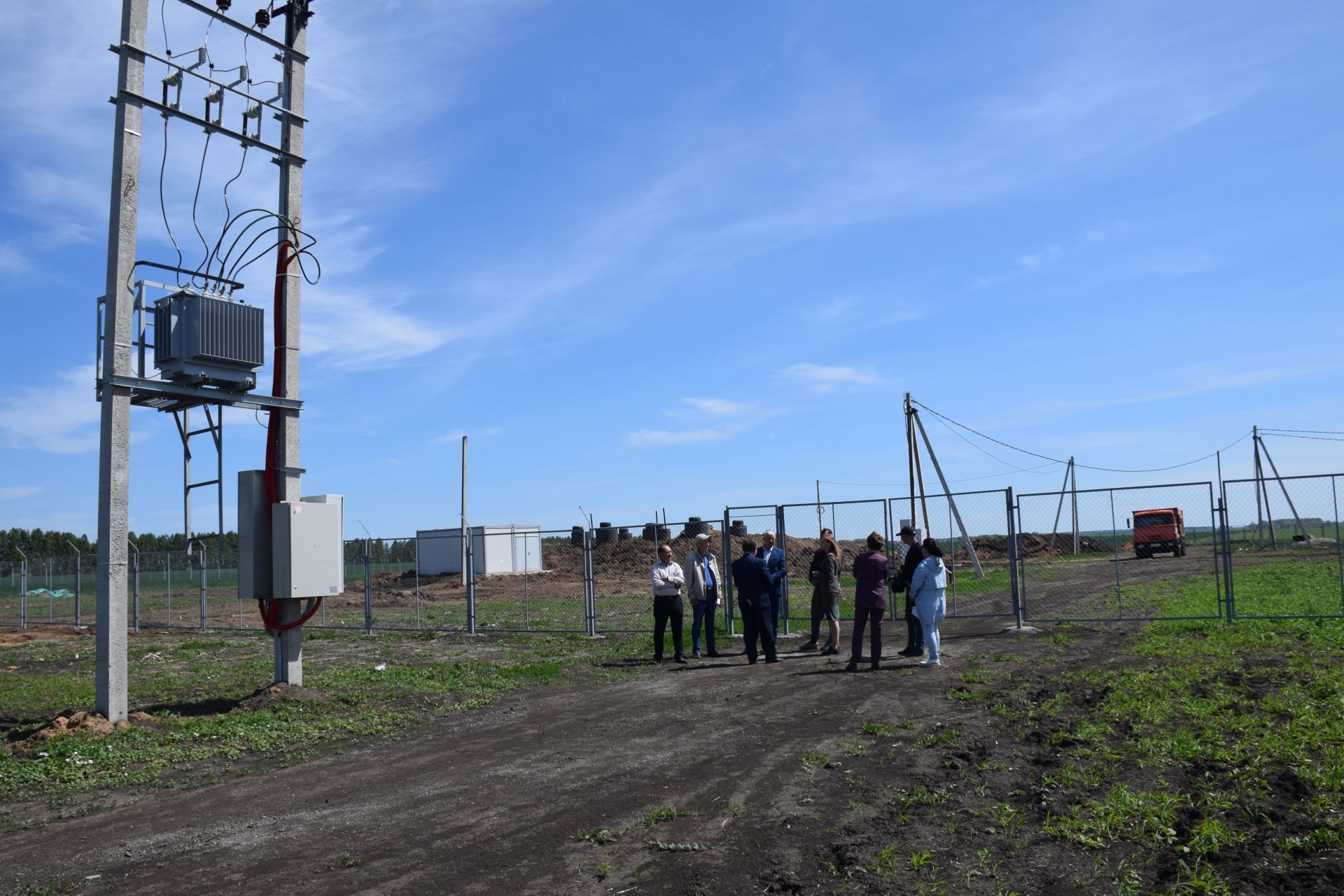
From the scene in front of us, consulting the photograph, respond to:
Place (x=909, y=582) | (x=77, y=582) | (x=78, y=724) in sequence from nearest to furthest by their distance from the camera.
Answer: (x=78, y=724), (x=909, y=582), (x=77, y=582)

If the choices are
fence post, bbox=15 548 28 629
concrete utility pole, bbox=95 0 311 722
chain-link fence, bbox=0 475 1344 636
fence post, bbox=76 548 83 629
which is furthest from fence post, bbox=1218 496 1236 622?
fence post, bbox=15 548 28 629

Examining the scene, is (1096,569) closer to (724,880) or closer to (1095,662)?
(1095,662)

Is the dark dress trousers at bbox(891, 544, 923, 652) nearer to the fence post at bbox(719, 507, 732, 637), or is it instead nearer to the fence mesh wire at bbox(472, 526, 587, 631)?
the fence post at bbox(719, 507, 732, 637)

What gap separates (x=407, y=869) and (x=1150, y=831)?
433 cm

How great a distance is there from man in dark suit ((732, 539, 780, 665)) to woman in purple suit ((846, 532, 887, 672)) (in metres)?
1.38

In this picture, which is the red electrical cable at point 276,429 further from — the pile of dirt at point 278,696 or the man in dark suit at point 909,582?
the man in dark suit at point 909,582

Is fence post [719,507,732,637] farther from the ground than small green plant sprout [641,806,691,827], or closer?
farther from the ground

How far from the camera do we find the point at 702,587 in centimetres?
1440

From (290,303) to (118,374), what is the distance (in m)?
2.49

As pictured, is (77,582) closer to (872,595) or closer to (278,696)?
(278,696)

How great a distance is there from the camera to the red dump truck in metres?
41.7

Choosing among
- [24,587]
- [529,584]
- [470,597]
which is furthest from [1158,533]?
[24,587]

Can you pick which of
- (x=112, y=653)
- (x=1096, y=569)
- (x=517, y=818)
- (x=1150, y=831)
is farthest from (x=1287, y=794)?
(x=1096, y=569)

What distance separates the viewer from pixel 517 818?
6500mm
